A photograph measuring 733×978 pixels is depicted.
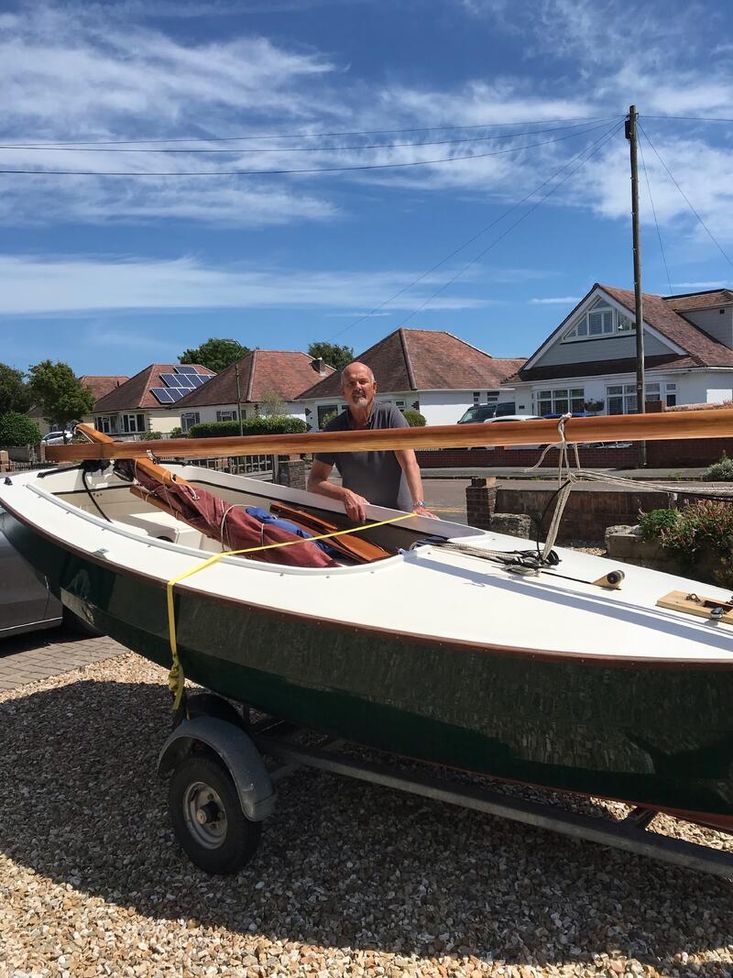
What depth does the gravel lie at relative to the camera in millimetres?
2697

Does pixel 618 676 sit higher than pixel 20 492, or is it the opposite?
pixel 20 492

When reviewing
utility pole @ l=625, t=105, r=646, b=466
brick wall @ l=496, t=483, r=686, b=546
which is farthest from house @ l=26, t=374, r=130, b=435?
brick wall @ l=496, t=483, r=686, b=546

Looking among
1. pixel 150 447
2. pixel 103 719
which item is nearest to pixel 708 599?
pixel 150 447

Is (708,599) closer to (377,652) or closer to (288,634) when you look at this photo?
(377,652)

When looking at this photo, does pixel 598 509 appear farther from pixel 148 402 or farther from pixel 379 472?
pixel 148 402

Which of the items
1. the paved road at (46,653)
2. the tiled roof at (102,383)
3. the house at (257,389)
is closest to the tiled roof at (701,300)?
the house at (257,389)

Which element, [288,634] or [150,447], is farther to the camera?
[150,447]

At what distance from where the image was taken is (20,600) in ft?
20.0

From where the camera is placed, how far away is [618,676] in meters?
2.44

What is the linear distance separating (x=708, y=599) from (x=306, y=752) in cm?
172

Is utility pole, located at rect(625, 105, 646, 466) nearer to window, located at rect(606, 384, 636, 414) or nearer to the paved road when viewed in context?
window, located at rect(606, 384, 636, 414)

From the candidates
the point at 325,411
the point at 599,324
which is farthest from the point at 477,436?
the point at 325,411

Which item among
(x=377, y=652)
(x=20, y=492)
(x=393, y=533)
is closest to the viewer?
(x=377, y=652)

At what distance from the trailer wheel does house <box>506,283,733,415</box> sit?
26242 mm
